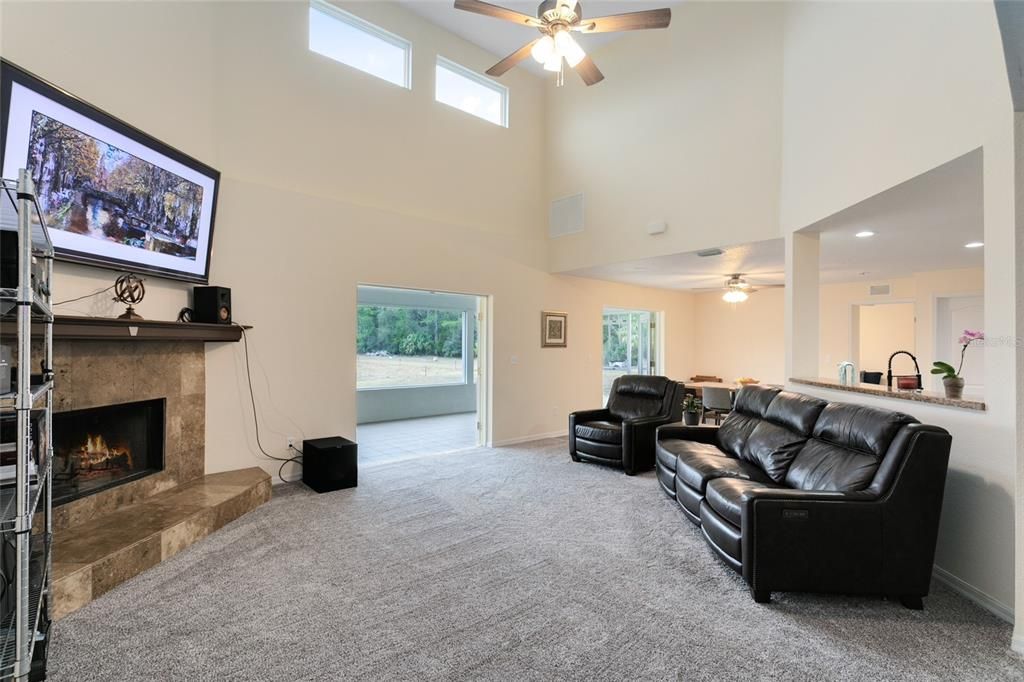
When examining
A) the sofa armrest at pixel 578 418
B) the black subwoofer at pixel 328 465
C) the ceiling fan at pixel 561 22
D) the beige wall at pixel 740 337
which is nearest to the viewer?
the ceiling fan at pixel 561 22

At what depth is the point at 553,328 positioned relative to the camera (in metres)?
6.78

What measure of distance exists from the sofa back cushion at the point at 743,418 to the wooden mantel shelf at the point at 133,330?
4201 mm

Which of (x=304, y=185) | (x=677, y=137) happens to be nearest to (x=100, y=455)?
(x=304, y=185)

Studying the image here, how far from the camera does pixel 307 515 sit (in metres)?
3.60

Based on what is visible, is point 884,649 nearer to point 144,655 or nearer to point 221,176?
point 144,655

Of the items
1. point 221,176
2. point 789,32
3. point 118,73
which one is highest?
point 789,32

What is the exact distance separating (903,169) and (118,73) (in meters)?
5.20

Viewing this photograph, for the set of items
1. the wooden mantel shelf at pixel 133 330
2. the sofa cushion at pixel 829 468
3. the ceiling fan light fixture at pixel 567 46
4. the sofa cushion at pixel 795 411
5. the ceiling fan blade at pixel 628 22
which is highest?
the ceiling fan blade at pixel 628 22

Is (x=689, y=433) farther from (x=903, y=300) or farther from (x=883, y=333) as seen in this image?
(x=883, y=333)

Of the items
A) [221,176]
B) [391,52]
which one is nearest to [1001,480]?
[221,176]

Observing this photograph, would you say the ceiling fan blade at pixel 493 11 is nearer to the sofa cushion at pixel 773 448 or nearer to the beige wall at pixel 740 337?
the sofa cushion at pixel 773 448

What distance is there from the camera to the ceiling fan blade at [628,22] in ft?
10.3

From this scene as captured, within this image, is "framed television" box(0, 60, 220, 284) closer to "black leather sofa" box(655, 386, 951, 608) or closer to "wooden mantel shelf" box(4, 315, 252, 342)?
"wooden mantel shelf" box(4, 315, 252, 342)

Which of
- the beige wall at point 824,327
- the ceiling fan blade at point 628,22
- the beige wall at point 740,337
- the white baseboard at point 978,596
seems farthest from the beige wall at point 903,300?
the ceiling fan blade at point 628,22
